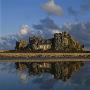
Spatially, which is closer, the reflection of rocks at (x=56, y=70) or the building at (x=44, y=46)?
the reflection of rocks at (x=56, y=70)

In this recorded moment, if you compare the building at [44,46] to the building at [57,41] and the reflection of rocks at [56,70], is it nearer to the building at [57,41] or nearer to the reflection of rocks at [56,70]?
the building at [57,41]

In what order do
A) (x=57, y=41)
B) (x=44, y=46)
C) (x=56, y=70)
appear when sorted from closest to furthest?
(x=56, y=70) < (x=57, y=41) < (x=44, y=46)

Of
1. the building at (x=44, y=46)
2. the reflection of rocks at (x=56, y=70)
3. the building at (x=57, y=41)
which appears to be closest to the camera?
the reflection of rocks at (x=56, y=70)

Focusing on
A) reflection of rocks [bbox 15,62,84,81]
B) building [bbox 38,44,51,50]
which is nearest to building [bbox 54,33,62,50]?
building [bbox 38,44,51,50]

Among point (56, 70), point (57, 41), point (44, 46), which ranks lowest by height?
point (56, 70)

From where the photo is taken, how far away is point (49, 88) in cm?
4103

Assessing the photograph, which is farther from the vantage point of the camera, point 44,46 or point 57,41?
point 44,46

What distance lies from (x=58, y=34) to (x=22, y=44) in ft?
63.3

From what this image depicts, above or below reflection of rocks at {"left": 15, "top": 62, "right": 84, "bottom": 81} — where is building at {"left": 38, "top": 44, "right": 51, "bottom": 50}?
above

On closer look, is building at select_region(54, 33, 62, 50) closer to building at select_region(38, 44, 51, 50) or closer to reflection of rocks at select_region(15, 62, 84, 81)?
building at select_region(38, 44, 51, 50)

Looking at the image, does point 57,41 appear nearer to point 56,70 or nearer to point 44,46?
point 44,46

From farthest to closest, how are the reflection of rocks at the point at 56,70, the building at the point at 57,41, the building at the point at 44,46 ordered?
the building at the point at 44,46 < the building at the point at 57,41 < the reflection of rocks at the point at 56,70

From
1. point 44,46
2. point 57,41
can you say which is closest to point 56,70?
point 57,41

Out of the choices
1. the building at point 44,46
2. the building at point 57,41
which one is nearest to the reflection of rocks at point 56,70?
the building at point 57,41
